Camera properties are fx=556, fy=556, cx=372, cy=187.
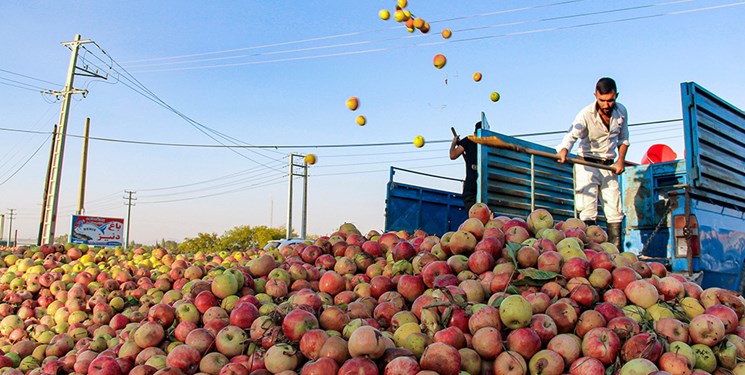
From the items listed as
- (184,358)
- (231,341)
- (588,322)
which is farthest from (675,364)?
(184,358)

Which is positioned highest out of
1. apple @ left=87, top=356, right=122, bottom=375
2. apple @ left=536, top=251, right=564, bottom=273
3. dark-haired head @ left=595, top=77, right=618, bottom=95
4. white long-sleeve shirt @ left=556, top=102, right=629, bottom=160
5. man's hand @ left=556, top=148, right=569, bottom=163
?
dark-haired head @ left=595, top=77, right=618, bottom=95

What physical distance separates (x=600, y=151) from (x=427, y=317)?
473cm

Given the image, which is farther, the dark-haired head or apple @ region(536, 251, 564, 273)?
the dark-haired head

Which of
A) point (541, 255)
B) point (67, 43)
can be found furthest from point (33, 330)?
point (67, 43)

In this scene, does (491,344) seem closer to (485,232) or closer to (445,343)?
(445,343)

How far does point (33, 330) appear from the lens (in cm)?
516

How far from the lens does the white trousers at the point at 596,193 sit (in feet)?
22.4

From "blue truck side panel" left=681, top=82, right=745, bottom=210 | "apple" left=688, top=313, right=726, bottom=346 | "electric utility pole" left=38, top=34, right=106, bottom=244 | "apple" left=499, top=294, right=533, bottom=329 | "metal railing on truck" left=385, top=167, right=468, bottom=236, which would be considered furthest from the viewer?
"electric utility pole" left=38, top=34, right=106, bottom=244

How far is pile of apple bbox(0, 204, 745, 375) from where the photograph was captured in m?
2.79

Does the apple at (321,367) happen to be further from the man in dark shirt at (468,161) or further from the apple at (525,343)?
the man in dark shirt at (468,161)

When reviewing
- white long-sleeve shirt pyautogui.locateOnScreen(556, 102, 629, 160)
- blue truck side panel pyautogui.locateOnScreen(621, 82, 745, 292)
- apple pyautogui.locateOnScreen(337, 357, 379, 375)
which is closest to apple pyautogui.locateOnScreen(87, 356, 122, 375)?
apple pyautogui.locateOnScreen(337, 357, 379, 375)

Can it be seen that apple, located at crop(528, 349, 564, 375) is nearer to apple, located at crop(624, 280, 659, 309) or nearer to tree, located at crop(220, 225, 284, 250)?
apple, located at crop(624, 280, 659, 309)

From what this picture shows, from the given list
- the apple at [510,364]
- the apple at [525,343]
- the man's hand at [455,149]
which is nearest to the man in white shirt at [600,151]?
the man's hand at [455,149]

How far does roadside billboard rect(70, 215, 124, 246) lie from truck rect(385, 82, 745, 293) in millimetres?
24268
